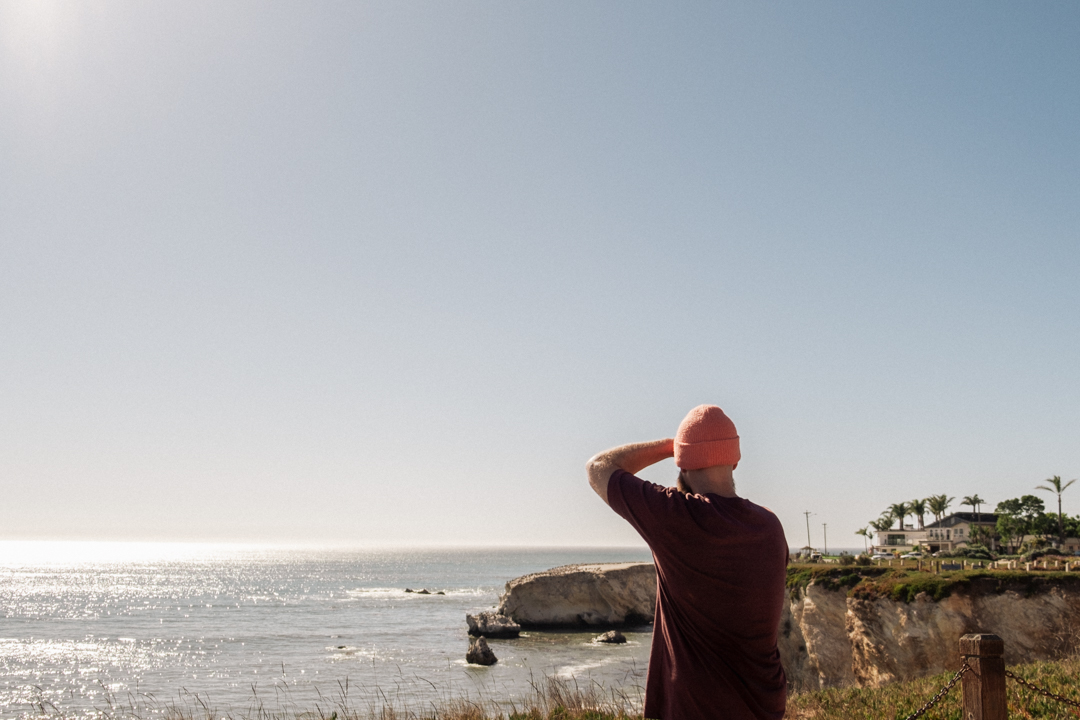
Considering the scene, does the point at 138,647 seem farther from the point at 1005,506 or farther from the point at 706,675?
the point at 1005,506

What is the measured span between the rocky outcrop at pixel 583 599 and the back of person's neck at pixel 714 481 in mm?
60724

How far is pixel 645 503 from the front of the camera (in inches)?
100

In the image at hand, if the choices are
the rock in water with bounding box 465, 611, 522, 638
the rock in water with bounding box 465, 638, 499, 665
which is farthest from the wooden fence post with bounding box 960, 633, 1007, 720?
the rock in water with bounding box 465, 611, 522, 638

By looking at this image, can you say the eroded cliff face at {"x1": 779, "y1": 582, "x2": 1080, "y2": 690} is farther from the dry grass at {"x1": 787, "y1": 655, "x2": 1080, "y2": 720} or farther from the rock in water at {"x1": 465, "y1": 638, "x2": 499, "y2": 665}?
the rock in water at {"x1": 465, "y1": 638, "x2": 499, "y2": 665}

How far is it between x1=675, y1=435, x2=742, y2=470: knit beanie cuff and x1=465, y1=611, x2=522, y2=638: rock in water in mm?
52295

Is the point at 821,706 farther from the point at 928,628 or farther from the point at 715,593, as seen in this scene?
the point at 928,628

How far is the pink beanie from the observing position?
2598 millimetres

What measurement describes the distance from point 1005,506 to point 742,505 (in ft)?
367

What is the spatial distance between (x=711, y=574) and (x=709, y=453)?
1.36ft

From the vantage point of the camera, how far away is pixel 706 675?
259cm

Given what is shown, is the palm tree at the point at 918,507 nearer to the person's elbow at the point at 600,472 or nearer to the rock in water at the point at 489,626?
the rock in water at the point at 489,626

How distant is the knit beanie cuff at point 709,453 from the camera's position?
8.52 ft

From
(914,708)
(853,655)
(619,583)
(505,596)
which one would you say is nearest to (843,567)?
(853,655)

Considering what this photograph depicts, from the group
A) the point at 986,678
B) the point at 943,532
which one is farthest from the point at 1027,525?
the point at 986,678
